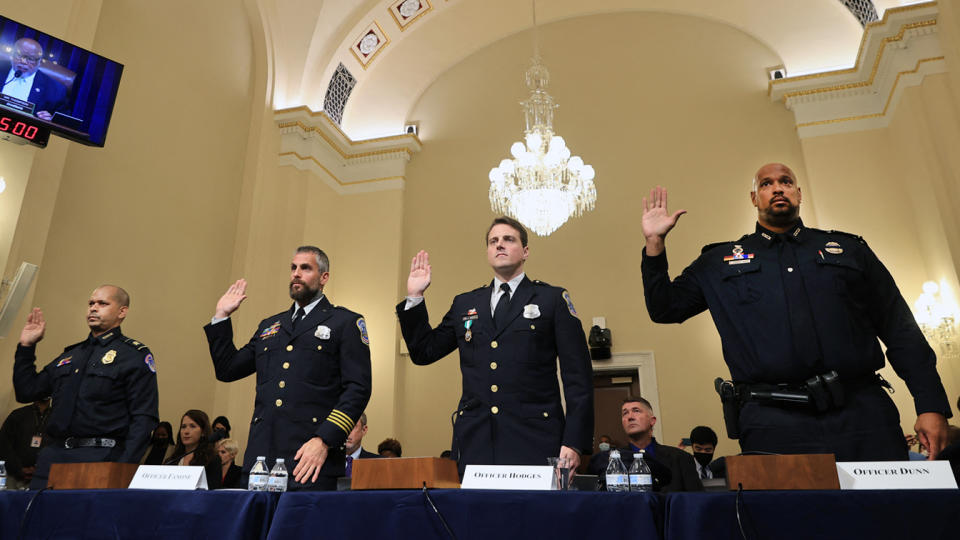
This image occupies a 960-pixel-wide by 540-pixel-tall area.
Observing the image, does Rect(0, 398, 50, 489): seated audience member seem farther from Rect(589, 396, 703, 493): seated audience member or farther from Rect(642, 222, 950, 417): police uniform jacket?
Rect(642, 222, 950, 417): police uniform jacket

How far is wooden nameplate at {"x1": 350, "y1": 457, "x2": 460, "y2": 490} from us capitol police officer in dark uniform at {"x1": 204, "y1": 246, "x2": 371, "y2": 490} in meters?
0.59

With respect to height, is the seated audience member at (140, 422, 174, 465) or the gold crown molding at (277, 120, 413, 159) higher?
the gold crown molding at (277, 120, 413, 159)

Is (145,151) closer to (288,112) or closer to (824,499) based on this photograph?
(288,112)

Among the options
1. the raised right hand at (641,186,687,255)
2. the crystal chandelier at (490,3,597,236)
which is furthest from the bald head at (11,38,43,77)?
the raised right hand at (641,186,687,255)

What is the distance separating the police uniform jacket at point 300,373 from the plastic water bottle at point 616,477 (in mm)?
951

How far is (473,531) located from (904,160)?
22.8ft

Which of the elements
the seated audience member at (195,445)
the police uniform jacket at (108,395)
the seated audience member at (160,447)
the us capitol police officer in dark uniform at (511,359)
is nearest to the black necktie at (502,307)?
the us capitol police officer in dark uniform at (511,359)

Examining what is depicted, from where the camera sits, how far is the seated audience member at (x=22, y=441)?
400 centimetres

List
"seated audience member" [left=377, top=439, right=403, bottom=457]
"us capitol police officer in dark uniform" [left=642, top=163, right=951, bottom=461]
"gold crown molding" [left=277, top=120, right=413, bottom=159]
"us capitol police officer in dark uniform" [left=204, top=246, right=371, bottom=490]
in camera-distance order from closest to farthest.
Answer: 1. "us capitol police officer in dark uniform" [left=642, top=163, right=951, bottom=461]
2. "us capitol police officer in dark uniform" [left=204, top=246, right=371, bottom=490]
3. "seated audience member" [left=377, top=439, right=403, bottom=457]
4. "gold crown molding" [left=277, top=120, right=413, bottom=159]

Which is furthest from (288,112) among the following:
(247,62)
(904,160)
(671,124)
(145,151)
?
(904,160)

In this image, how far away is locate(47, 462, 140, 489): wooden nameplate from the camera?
1809 mm

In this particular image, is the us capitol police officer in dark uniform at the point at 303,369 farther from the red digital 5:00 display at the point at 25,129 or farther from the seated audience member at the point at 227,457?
the red digital 5:00 display at the point at 25,129

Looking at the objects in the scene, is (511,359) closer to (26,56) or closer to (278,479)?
(278,479)

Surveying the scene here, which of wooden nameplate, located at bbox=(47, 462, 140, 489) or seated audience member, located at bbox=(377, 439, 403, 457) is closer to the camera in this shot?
wooden nameplate, located at bbox=(47, 462, 140, 489)
